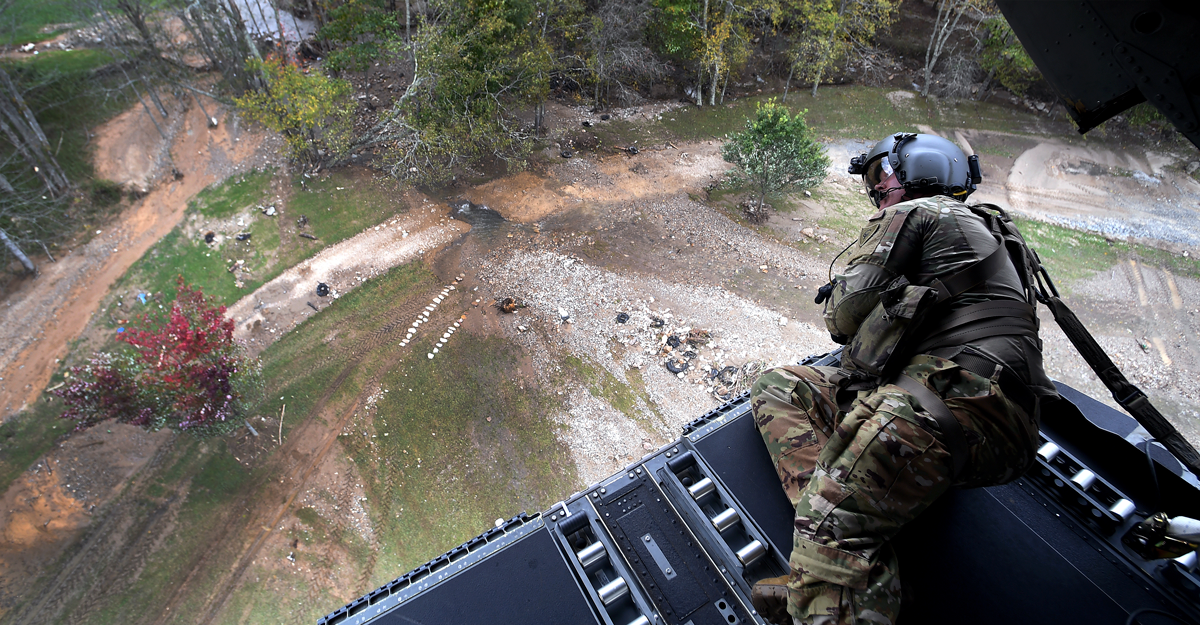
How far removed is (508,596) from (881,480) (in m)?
2.70

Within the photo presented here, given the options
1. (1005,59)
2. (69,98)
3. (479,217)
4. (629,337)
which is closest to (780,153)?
(629,337)

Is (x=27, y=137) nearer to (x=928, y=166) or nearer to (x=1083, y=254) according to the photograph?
(x=928, y=166)

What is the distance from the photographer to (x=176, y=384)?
955cm

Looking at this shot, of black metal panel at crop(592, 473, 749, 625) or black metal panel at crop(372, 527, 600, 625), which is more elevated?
black metal panel at crop(372, 527, 600, 625)

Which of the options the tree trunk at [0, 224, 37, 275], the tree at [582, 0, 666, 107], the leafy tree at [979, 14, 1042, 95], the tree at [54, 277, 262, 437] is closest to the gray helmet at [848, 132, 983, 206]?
the tree at [54, 277, 262, 437]

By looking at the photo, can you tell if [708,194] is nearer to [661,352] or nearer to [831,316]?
[661,352]

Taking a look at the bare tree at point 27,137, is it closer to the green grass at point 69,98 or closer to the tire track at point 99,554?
the green grass at point 69,98

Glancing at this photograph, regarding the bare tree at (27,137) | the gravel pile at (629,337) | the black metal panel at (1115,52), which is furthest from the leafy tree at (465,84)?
the black metal panel at (1115,52)

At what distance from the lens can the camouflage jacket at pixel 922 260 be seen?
417cm

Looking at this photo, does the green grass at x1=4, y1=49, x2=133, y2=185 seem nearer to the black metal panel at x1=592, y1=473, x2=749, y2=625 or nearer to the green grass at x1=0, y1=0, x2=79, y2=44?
the green grass at x1=0, y1=0, x2=79, y2=44

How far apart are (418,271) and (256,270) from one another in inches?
155

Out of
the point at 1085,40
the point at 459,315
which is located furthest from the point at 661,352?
the point at 1085,40

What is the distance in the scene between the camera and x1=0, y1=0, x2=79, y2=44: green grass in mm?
16875

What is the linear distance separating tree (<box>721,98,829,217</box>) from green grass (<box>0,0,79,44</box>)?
20.5 m
